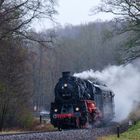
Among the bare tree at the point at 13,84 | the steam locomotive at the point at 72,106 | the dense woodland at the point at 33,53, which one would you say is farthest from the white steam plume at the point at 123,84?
the steam locomotive at the point at 72,106

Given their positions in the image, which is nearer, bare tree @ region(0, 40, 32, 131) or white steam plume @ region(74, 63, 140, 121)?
bare tree @ region(0, 40, 32, 131)

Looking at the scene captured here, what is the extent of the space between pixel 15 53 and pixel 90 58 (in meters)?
50.2

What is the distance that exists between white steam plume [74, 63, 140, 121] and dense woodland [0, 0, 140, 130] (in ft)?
10.1

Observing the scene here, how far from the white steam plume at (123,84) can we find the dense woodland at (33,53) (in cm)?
309

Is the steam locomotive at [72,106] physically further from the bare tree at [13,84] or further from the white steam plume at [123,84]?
the white steam plume at [123,84]

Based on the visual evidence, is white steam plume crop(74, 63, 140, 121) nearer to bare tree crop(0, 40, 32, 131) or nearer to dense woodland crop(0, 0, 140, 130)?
dense woodland crop(0, 0, 140, 130)

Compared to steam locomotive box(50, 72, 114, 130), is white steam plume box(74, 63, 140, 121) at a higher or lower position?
higher

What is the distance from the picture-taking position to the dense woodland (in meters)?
34.6

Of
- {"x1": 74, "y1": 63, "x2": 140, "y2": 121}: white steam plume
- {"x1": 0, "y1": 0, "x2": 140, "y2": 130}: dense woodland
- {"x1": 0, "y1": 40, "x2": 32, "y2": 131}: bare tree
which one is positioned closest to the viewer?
{"x1": 0, "y1": 0, "x2": 140, "y2": 130}: dense woodland

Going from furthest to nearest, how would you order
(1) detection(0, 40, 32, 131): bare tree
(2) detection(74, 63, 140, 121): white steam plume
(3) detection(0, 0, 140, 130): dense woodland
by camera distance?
(2) detection(74, 63, 140, 121): white steam plume < (1) detection(0, 40, 32, 131): bare tree < (3) detection(0, 0, 140, 130): dense woodland

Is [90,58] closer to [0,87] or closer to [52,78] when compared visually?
[52,78]

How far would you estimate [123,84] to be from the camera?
52.0m

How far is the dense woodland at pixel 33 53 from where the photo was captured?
34594 mm

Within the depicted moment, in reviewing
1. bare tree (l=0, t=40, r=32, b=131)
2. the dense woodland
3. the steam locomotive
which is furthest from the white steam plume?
the steam locomotive
